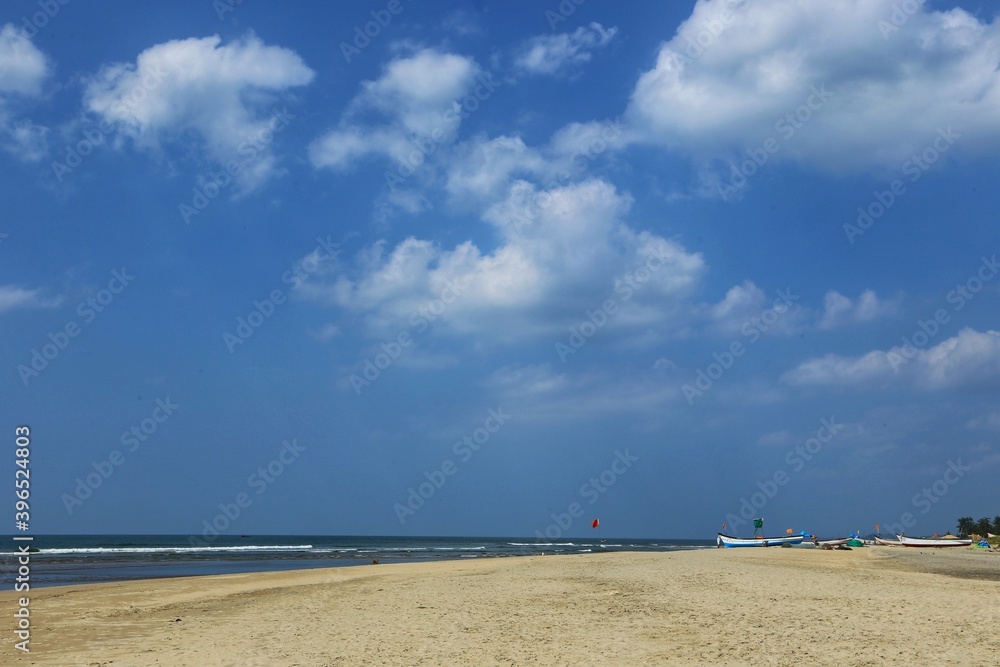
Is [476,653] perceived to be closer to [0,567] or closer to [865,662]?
[865,662]

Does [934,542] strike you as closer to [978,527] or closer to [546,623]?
[978,527]

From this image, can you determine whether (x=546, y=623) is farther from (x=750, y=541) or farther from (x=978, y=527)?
(x=978, y=527)

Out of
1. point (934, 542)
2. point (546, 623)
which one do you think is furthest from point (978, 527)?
point (546, 623)

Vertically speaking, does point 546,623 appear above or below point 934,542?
above

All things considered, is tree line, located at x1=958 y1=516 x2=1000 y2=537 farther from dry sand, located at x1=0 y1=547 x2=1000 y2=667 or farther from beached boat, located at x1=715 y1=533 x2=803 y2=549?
dry sand, located at x1=0 y1=547 x2=1000 y2=667

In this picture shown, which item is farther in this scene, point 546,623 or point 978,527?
point 978,527

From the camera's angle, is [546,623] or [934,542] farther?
[934,542]

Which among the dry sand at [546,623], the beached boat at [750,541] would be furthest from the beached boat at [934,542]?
the dry sand at [546,623]

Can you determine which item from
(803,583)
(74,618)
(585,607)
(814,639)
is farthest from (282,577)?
(814,639)

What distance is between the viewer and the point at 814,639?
498 inches

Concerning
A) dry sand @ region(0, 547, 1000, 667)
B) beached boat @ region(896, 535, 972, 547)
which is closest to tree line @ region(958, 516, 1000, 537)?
beached boat @ region(896, 535, 972, 547)

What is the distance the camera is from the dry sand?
11.9 metres

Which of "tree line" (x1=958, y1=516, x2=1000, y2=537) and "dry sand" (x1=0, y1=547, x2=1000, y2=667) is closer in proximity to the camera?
"dry sand" (x1=0, y1=547, x2=1000, y2=667)

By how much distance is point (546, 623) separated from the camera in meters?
15.1
